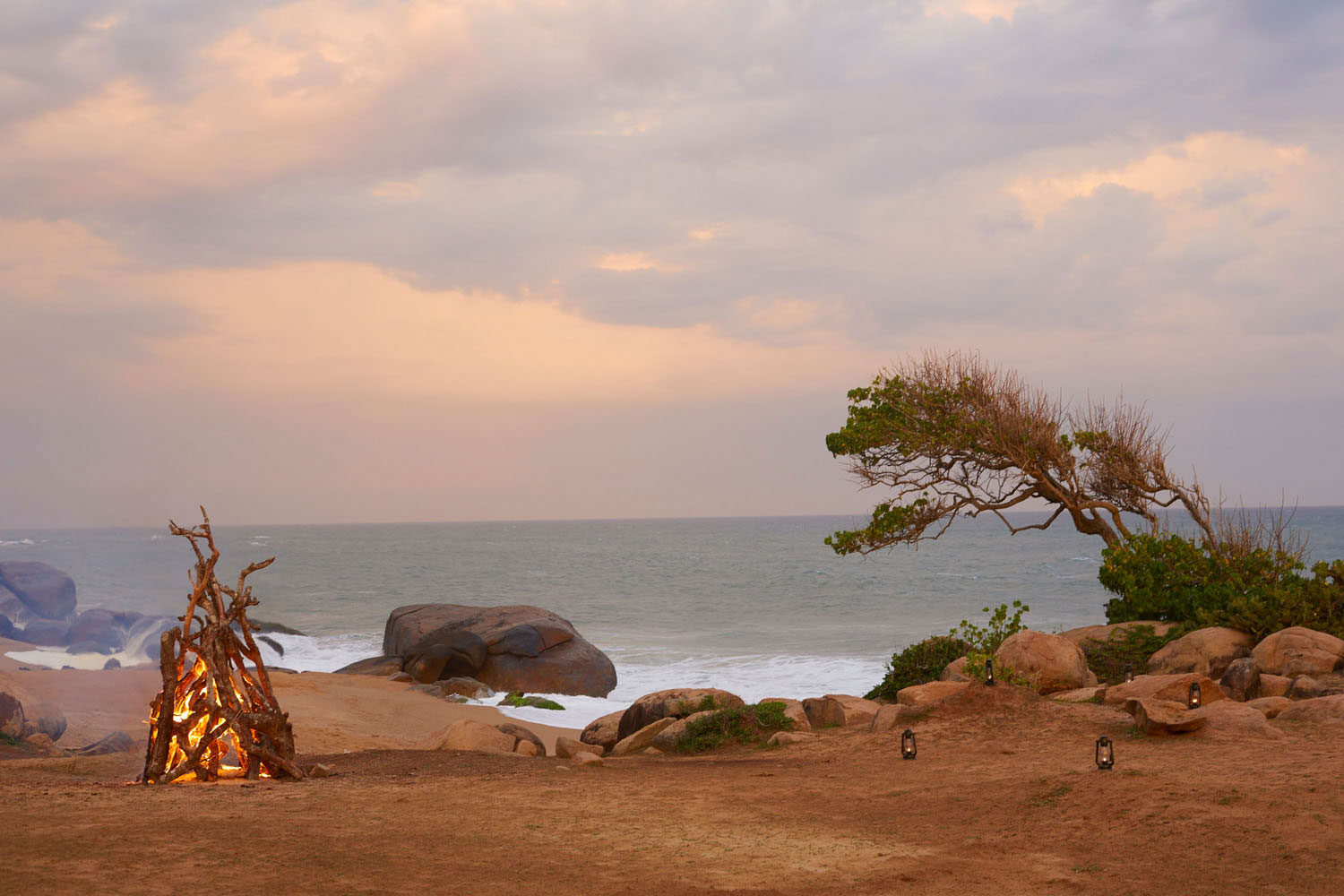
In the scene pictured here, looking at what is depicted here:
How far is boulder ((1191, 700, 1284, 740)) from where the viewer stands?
10422 mm

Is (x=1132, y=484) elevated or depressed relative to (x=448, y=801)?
elevated

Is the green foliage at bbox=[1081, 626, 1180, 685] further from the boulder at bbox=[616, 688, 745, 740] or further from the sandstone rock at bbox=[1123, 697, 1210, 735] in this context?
the boulder at bbox=[616, 688, 745, 740]

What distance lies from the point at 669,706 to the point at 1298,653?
862 centimetres

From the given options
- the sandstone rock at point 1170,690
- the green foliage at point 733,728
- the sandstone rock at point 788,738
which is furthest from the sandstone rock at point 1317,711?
the green foliage at point 733,728

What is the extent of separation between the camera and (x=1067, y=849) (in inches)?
286

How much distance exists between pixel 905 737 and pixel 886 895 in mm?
4909

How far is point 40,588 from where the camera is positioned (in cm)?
4100

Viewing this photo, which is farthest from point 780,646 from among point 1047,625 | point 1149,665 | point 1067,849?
point 1067,849

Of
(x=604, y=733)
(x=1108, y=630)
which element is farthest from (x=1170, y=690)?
(x=604, y=733)

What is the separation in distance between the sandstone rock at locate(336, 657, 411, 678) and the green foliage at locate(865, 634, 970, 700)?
14278mm

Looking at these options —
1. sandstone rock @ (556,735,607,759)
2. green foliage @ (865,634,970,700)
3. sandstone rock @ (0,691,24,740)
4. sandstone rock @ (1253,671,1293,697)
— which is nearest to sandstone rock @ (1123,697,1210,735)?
sandstone rock @ (1253,671,1293,697)

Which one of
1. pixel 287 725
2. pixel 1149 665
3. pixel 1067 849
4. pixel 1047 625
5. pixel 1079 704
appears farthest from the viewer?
pixel 1047 625

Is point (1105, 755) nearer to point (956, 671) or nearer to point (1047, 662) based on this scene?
point (1047, 662)

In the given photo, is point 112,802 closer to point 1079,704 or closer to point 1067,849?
point 1067,849
